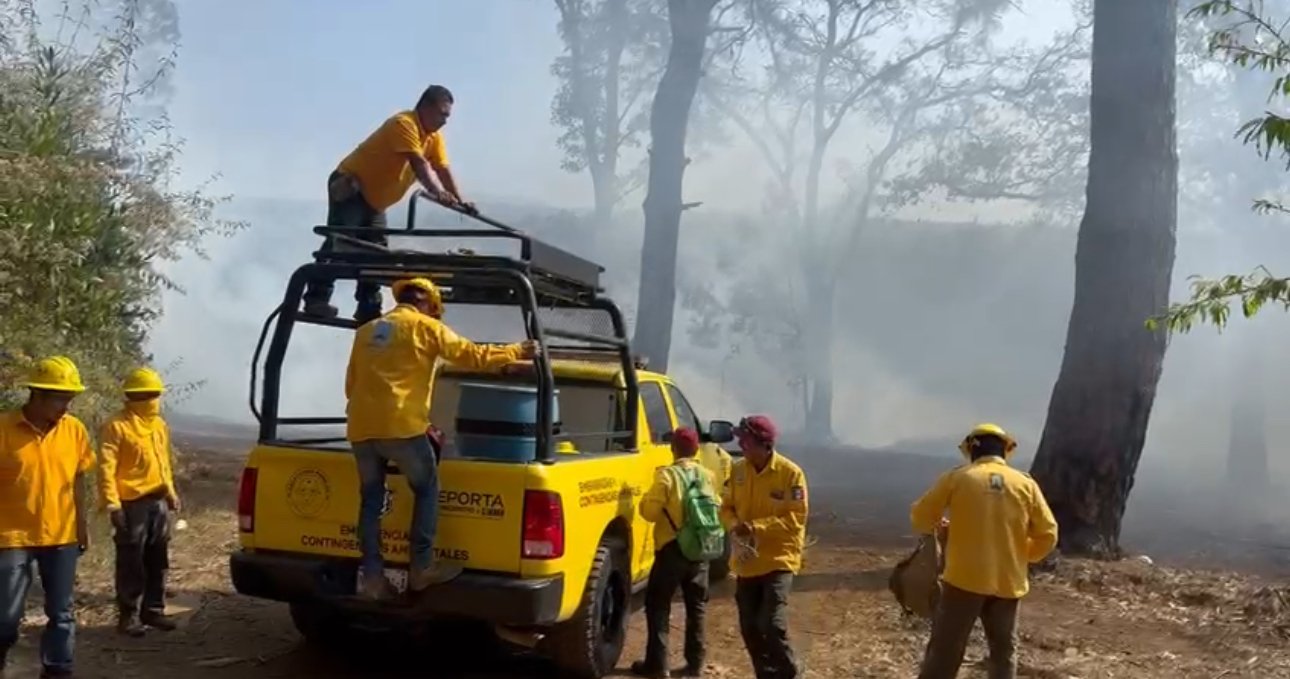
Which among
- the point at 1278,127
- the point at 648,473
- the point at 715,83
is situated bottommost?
the point at 648,473

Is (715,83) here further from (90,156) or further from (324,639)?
(324,639)

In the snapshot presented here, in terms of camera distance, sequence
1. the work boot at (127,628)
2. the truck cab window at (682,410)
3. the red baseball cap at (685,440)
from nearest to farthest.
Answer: the red baseball cap at (685,440), the work boot at (127,628), the truck cab window at (682,410)

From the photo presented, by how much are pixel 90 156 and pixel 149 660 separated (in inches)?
183

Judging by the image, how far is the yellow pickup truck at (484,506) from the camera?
532cm

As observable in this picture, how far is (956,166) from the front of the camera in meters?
30.3

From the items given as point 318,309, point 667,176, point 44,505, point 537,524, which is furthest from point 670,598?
point 667,176

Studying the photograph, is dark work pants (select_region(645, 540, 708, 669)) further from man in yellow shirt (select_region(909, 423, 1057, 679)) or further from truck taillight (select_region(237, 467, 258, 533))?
truck taillight (select_region(237, 467, 258, 533))

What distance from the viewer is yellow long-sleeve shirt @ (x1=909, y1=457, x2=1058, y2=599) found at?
520 cm

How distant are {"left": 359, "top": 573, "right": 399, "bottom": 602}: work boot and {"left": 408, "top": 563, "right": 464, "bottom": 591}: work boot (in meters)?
0.10

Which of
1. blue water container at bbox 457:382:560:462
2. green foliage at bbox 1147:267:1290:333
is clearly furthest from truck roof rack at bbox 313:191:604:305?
green foliage at bbox 1147:267:1290:333

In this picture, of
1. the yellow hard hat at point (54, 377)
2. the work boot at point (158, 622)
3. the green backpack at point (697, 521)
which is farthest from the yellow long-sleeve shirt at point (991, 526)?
the work boot at point (158, 622)

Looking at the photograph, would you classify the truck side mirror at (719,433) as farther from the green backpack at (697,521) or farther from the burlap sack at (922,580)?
the burlap sack at (922,580)

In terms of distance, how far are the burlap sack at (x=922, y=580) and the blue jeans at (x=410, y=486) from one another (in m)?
2.43

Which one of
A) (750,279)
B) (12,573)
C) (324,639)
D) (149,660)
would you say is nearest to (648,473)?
(324,639)
